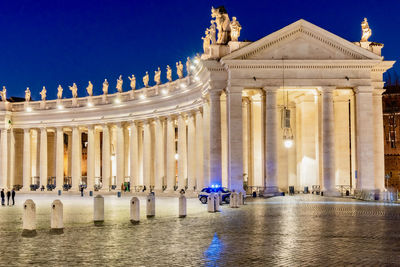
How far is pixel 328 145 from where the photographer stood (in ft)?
207

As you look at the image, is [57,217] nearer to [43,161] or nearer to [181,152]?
[181,152]

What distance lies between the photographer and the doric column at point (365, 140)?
63531 millimetres

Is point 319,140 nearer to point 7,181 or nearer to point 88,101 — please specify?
point 88,101

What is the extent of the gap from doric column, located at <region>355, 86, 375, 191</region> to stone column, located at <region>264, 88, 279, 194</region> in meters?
9.52

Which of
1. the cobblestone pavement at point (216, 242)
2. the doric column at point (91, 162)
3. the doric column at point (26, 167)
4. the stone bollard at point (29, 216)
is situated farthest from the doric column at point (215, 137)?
the doric column at point (26, 167)

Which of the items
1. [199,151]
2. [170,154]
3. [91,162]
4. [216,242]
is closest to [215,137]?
[199,151]

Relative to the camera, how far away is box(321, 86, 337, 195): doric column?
62.8m

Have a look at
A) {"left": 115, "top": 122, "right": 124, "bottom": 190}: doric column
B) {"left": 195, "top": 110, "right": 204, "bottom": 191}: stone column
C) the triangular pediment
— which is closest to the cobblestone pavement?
the triangular pediment

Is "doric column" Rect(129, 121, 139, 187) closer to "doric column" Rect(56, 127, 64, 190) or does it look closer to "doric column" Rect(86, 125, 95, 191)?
"doric column" Rect(86, 125, 95, 191)

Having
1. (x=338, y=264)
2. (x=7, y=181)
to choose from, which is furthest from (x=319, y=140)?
(x=7, y=181)

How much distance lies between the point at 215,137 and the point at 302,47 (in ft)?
45.9

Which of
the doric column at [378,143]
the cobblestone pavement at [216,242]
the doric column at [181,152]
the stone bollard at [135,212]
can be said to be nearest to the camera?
the cobblestone pavement at [216,242]

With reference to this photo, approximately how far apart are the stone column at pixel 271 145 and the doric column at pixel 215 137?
561 centimetres

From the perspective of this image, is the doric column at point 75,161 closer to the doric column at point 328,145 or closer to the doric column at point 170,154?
the doric column at point 170,154
